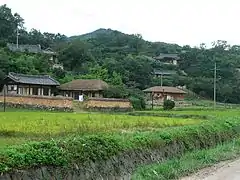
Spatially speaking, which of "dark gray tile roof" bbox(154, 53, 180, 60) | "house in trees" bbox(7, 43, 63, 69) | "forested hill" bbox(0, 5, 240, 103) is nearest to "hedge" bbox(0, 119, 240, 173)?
"forested hill" bbox(0, 5, 240, 103)

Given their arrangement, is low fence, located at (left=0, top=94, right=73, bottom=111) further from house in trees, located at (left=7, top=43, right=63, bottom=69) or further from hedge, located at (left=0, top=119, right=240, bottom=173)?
house in trees, located at (left=7, top=43, right=63, bottom=69)

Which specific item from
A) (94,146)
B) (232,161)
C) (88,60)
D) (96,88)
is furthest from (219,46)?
(94,146)

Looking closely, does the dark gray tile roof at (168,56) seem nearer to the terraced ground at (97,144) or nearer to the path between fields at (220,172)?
the terraced ground at (97,144)

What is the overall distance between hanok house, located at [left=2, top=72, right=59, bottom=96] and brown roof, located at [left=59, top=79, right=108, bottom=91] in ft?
11.0

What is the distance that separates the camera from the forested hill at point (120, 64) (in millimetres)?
64938

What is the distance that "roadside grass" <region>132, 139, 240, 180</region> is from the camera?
12.8 metres

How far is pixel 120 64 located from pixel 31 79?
21473 millimetres

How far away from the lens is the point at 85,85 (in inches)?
2395

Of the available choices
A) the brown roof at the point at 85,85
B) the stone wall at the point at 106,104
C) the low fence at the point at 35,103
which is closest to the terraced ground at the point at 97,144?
the low fence at the point at 35,103

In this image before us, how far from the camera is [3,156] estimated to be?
841cm

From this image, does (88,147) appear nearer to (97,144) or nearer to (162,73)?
(97,144)

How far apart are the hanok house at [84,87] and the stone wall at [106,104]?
447 inches

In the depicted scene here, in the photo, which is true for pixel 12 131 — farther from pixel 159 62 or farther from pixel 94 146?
pixel 159 62

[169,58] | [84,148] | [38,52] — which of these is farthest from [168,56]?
[84,148]
